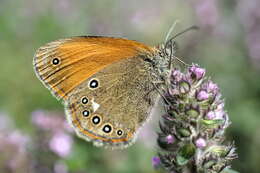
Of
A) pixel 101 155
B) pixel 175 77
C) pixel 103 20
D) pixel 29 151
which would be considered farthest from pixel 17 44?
pixel 175 77

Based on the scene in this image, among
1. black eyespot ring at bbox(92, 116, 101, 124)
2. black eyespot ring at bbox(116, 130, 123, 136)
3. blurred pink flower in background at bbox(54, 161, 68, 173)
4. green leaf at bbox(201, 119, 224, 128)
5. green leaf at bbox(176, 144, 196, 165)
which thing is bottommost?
green leaf at bbox(176, 144, 196, 165)

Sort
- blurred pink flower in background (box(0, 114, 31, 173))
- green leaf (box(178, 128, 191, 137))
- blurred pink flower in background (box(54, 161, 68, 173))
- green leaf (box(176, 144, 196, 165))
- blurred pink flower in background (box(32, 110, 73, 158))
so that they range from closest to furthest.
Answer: green leaf (box(176, 144, 196, 165))
green leaf (box(178, 128, 191, 137))
blurred pink flower in background (box(0, 114, 31, 173))
blurred pink flower in background (box(54, 161, 68, 173))
blurred pink flower in background (box(32, 110, 73, 158))

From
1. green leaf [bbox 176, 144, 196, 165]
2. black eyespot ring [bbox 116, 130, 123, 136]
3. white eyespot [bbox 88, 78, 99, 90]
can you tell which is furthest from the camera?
white eyespot [bbox 88, 78, 99, 90]

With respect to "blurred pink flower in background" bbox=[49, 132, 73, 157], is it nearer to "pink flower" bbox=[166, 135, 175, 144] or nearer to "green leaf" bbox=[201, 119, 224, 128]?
"pink flower" bbox=[166, 135, 175, 144]

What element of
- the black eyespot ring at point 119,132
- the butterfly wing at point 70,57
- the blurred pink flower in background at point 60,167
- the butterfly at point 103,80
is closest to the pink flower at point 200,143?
the butterfly at point 103,80

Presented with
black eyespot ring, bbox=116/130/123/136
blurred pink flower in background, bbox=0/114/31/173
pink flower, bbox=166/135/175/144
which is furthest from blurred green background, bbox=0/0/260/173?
pink flower, bbox=166/135/175/144

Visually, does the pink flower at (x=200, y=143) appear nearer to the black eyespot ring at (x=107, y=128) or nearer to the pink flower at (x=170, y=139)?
the pink flower at (x=170, y=139)

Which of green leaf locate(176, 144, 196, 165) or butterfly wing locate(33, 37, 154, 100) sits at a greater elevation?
butterfly wing locate(33, 37, 154, 100)

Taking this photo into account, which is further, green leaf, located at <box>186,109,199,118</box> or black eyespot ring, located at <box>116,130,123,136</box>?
black eyespot ring, located at <box>116,130,123,136</box>
